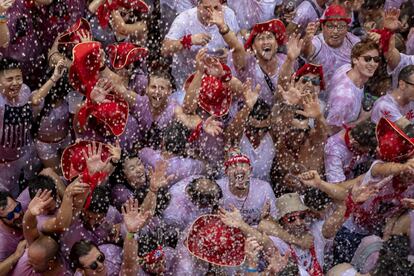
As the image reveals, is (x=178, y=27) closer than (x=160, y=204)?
No

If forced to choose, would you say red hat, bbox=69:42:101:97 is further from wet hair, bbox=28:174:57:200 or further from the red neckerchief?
the red neckerchief

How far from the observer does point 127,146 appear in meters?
8.77

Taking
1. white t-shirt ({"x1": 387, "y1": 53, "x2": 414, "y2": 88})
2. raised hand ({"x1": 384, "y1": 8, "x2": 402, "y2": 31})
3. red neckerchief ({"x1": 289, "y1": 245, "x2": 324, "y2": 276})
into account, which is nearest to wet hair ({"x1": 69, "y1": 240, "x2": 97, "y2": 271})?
red neckerchief ({"x1": 289, "y1": 245, "x2": 324, "y2": 276})

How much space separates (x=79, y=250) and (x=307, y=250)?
1.46 meters

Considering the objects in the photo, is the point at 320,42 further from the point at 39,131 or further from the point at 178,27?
the point at 39,131

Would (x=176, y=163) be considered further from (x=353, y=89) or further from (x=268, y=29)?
(x=353, y=89)

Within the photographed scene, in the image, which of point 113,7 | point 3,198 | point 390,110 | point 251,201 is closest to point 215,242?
point 251,201

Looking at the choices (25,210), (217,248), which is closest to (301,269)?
(217,248)

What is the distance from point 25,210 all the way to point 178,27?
5.68 feet

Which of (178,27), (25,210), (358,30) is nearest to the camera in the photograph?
(25,210)

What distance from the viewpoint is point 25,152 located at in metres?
8.66

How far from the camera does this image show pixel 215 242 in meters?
8.30

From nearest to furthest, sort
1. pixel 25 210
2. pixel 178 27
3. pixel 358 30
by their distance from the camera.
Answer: pixel 25 210 < pixel 178 27 < pixel 358 30

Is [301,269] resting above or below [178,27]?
below
